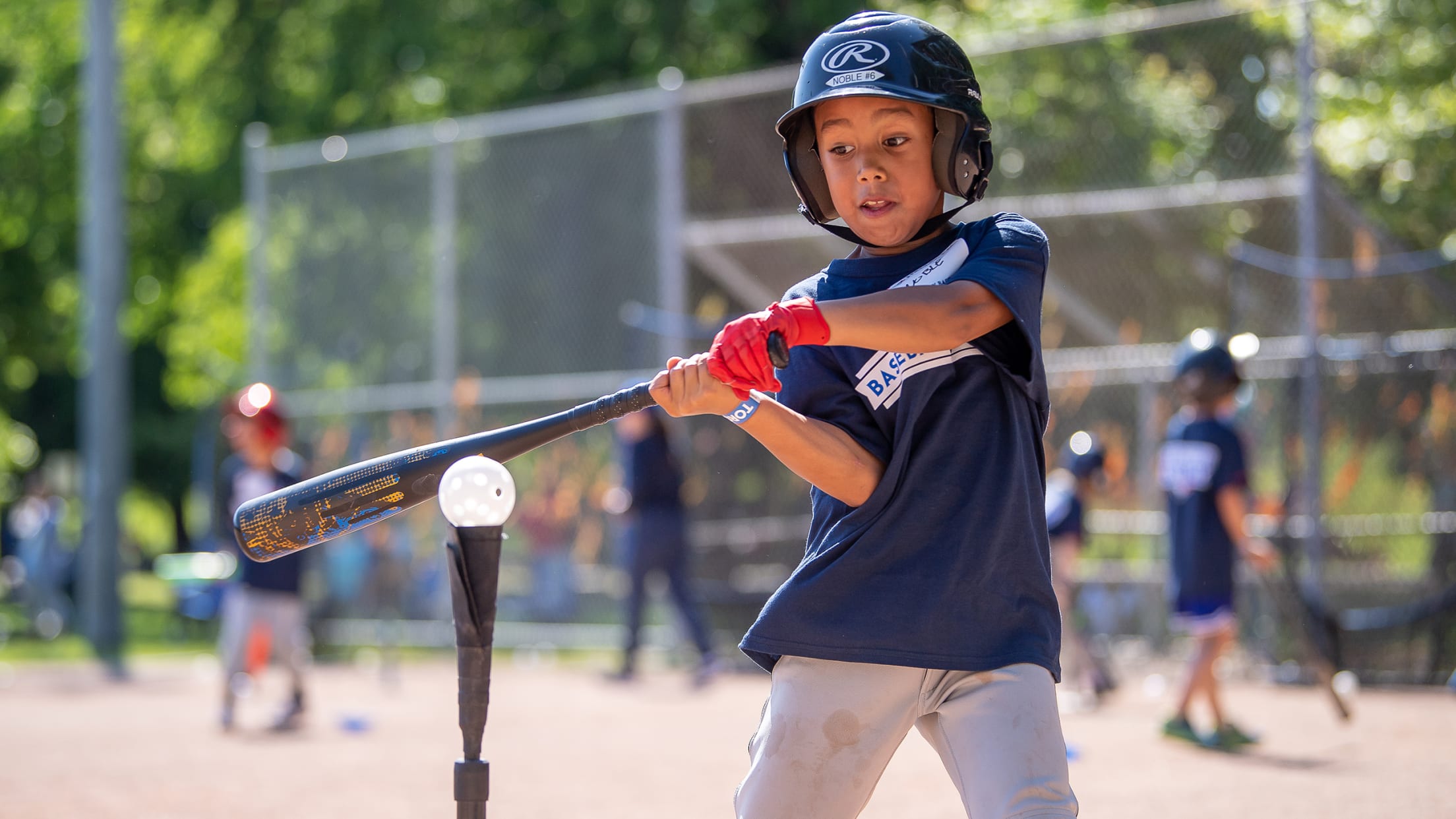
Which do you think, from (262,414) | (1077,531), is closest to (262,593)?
(262,414)

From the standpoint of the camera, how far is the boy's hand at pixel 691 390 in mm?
2777

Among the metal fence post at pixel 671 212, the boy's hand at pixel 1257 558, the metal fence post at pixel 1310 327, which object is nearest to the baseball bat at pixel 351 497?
the boy's hand at pixel 1257 558

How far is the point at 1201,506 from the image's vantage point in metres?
7.89

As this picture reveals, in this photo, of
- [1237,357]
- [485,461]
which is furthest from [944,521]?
[1237,357]

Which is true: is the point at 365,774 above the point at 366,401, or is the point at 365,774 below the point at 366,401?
below

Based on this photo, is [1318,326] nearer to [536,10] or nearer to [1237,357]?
[1237,357]

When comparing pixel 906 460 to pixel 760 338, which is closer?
pixel 760 338

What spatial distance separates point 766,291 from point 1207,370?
16.2 feet

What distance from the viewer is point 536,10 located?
1677 centimetres

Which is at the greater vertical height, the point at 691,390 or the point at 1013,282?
the point at 1013,282

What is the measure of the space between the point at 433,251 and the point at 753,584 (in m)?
4.18

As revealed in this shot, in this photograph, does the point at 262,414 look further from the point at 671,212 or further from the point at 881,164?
the point at 881,164

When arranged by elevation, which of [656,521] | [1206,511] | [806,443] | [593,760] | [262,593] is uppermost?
[806,443]

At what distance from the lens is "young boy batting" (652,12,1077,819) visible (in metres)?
2.76
